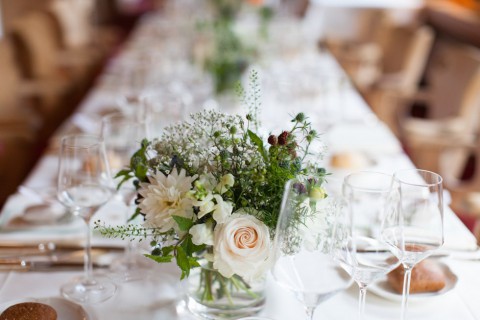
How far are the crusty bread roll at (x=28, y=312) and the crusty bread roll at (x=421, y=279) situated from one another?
64 centimetres

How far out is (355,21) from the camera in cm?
772

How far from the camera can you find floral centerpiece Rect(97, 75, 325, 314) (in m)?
0.96

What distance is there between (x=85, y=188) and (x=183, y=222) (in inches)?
12.8

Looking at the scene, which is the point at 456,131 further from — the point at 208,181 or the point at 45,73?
the point at 45,73

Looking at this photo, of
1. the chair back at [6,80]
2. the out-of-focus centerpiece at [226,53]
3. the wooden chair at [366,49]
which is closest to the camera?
the out-of-focus centerpiece at [226,53]

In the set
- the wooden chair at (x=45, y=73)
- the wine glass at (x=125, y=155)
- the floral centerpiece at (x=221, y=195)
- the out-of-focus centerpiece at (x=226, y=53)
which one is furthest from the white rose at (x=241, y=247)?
the wooden chair at (x=45, y=73)

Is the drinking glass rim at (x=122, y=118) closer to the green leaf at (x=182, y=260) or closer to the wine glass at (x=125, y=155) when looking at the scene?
the wine glass at (x=125, y=155)

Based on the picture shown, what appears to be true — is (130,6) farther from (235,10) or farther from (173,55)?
(173,55)

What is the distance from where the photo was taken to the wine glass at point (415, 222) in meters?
1.01

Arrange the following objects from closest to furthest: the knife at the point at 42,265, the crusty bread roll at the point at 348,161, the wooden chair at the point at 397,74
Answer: the knife at the point at 42,265 < the crusty bread roll at the point at 348,161 < the wooden chair at the point at 397,74

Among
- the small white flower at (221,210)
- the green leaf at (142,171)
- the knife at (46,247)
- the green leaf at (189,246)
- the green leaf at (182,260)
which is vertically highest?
the green leaf at (142,171)

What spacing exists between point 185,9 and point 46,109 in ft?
8.14

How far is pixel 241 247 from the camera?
3.14 ft

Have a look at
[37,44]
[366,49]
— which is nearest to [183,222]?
[37,44]
